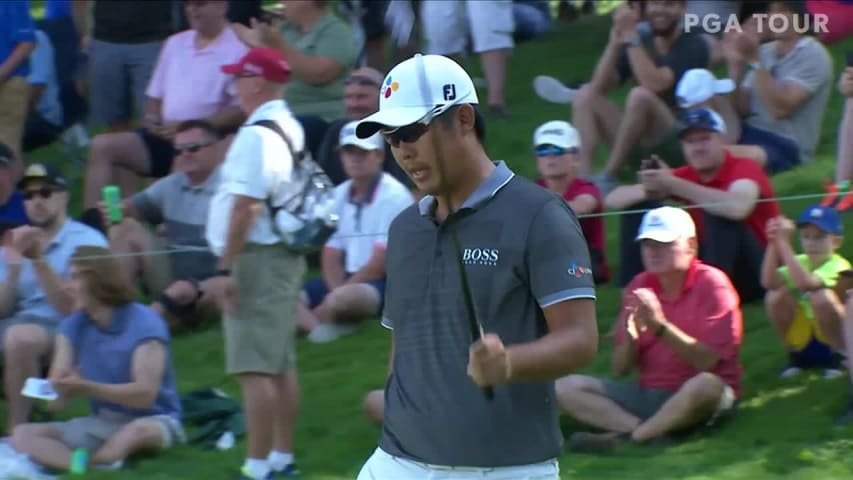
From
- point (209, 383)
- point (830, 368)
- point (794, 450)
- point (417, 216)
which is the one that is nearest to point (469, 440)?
point (417, 216)

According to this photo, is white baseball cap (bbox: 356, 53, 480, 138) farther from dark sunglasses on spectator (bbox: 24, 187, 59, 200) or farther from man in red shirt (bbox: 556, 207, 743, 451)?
dark sunglasses on spectator (bbox: 24, 187, 59, 200)

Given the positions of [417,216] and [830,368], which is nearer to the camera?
[417,216]

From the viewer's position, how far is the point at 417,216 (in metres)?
4.05

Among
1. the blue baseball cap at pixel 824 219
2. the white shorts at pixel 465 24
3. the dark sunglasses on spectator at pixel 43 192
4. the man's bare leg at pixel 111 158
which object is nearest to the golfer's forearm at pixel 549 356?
the blue baseball cap at pixel 824 219

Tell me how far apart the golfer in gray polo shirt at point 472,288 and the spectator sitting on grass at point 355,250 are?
4677 millimetres

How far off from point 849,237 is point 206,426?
138 inches

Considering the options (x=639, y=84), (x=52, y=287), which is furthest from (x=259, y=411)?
(x=639, y=84)

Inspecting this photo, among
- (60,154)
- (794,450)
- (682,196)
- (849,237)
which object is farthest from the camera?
(60,154)

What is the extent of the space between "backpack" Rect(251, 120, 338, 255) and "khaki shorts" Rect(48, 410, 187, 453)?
1.18m

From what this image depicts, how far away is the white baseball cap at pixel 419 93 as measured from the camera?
12.6ft

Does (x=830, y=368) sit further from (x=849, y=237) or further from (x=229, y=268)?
(x=229, y=268)

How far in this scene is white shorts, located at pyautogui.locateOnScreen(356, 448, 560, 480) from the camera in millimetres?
3879

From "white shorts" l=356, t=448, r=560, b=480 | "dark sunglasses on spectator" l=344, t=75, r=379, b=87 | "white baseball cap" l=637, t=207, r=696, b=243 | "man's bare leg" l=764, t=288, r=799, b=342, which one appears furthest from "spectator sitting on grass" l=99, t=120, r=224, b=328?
"white shorts" l=356, t=448, r=560, b=480

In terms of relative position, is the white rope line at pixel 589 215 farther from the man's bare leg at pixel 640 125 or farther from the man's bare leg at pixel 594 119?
the man's bare leg at pixel 594 119
